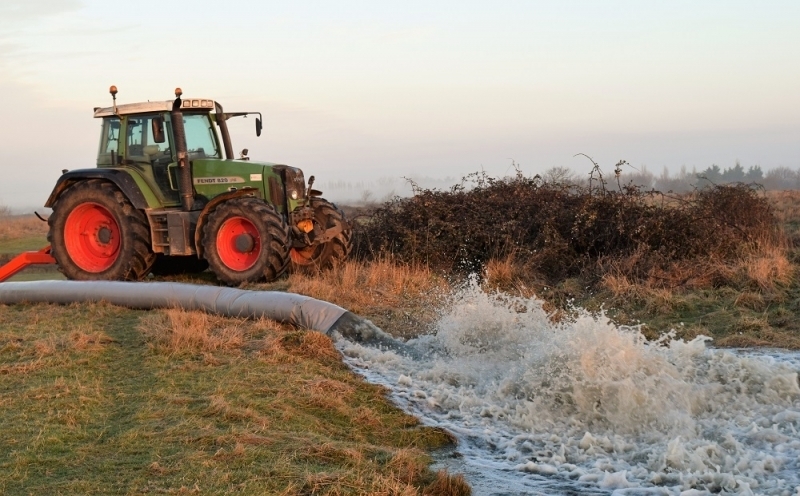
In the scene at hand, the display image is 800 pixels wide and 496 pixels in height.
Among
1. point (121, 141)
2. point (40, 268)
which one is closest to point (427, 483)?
point (121, 141)

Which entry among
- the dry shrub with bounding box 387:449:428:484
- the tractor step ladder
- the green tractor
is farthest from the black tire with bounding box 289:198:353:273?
the dry shrub with bounding box 387:449:428:484

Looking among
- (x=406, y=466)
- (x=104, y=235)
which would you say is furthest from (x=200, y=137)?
(x=406, y=466)

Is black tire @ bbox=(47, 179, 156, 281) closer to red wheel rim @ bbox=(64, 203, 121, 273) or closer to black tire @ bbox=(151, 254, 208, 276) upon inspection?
red wheel rim @ bbox=(64, 203, 121, 273)

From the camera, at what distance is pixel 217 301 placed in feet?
30.3

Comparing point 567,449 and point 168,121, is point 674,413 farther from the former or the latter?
point 168,121

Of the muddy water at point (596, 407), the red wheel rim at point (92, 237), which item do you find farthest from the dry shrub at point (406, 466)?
the red wheel rim at point (92, 237)

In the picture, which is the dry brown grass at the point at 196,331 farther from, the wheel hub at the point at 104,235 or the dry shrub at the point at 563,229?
the dry shrub at the point at 563,229

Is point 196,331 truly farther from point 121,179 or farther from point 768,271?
point 768,271

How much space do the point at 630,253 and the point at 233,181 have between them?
6.00 meters

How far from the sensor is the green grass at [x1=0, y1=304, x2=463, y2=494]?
14.8 ft

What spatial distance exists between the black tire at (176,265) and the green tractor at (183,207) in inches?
39.6

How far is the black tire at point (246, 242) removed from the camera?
1095cm

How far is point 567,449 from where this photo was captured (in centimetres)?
549

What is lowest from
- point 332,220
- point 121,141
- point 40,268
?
point 40,268
